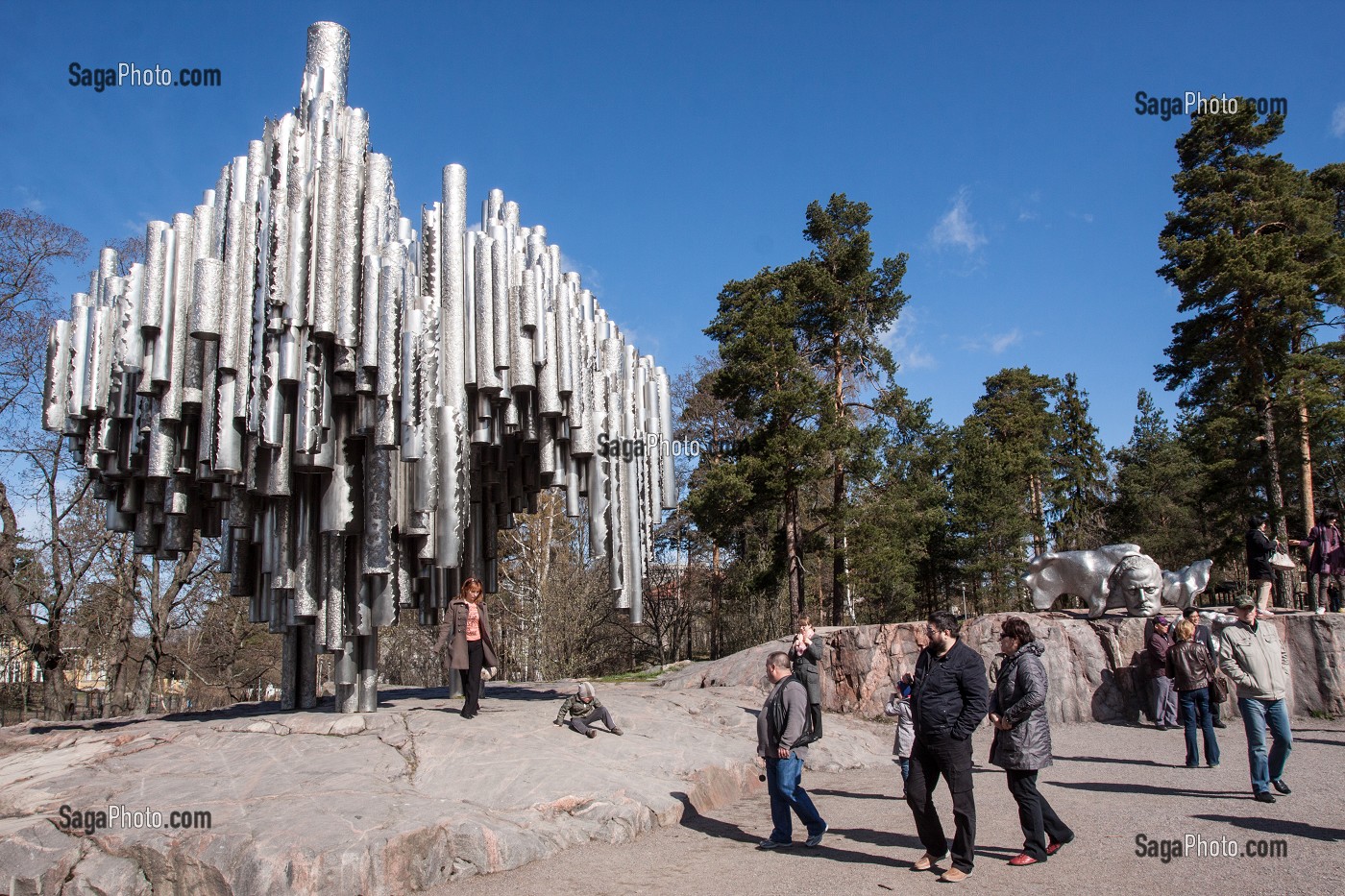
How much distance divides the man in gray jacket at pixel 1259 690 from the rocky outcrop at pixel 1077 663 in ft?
22.9

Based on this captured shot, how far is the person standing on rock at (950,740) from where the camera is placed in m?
6.25

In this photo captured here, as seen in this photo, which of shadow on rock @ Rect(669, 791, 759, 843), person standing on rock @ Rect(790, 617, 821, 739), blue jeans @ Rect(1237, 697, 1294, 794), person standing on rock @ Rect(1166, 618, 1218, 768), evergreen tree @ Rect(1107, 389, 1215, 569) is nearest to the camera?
shadow on rock @ Rect(669, 791, 759, 843)

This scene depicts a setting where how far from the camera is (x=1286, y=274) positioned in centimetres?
2380

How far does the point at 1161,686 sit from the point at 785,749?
1078cm

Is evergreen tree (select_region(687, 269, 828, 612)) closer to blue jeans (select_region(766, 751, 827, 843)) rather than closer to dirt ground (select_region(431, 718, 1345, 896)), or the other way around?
dirt ground (select_region(431, 718, 1345, 896))

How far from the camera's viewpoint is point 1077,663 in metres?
16.2

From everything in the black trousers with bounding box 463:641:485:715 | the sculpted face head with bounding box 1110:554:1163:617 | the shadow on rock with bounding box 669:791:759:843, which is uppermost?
the sculpted face head with bounding box 1110:554:1163:617

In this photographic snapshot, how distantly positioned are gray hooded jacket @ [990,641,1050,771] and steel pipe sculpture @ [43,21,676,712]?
6502mm

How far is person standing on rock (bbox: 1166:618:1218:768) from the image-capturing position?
10430 millimetres

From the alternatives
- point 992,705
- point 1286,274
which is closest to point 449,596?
point 992,705

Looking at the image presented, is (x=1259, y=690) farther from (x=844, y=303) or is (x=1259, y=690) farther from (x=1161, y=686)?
(x=844, y=303)

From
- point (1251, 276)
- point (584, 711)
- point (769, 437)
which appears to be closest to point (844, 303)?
point (769, 437)

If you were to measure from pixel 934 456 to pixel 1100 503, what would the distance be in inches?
886

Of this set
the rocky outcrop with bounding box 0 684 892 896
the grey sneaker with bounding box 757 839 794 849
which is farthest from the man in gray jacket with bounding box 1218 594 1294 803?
the rocky outcrop with bounding box 0 684 892 896
